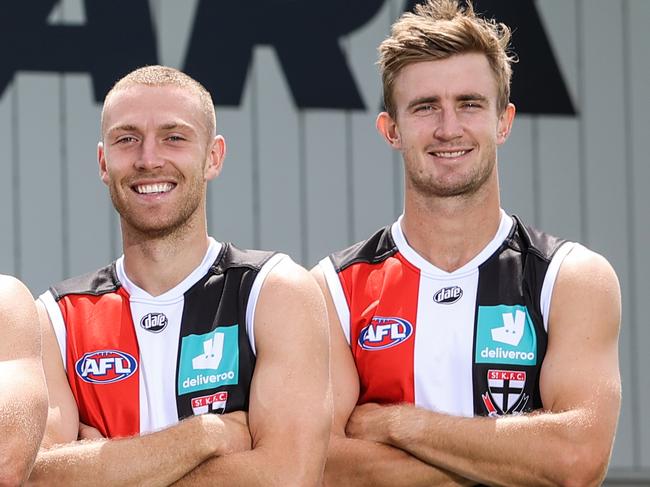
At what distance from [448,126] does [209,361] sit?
86 cm

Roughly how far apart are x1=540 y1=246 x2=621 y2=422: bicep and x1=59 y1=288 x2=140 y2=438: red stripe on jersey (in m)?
1.04

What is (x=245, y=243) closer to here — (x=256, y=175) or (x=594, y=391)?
(x=256, y=175)

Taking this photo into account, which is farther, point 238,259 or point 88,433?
point 238,259

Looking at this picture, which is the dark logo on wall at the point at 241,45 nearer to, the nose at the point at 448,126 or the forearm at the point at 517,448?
the nose at the point at 448,126

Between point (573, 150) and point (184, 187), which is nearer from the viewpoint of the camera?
point (184, 187)

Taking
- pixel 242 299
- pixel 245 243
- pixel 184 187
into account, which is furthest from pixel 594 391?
pixel 245 243

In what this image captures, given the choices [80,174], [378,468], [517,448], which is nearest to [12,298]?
[378,468]

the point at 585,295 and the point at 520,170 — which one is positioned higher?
the point at 520,170

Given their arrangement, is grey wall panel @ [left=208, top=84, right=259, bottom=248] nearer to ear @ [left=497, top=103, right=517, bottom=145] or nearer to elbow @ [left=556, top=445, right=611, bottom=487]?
ear @ [left=497, top=103, right=517, bottom=145]

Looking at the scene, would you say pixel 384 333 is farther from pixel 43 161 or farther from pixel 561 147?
pixel 561 147

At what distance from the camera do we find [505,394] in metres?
3.46

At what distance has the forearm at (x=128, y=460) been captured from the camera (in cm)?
321

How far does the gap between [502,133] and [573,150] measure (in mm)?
2686

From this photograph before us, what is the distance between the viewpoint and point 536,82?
6242 mm
